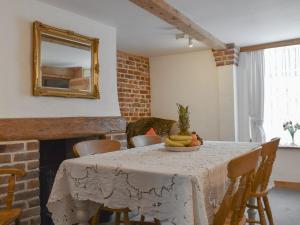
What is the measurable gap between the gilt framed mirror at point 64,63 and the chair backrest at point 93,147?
2.27 ft

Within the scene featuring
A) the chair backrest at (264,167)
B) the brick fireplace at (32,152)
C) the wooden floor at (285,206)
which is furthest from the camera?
the wooden floor at (285,206)

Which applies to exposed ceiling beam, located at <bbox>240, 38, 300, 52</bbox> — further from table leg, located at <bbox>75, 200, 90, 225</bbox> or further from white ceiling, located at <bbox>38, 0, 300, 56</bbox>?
table leg, located at <bbox>75, 200, 90, 225</bbox>

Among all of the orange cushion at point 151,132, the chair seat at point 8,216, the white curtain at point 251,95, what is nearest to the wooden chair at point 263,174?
the chair seat at point 8,216

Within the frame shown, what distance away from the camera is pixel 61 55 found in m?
2.93

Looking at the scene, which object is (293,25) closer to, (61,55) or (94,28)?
(94,28)

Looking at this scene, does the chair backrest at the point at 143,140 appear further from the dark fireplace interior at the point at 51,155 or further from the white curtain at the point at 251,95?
the white curtain at the point at 251,95

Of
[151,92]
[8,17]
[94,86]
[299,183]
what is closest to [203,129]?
[151,92]

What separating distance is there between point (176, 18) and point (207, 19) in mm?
558

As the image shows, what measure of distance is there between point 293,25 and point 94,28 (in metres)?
2.43

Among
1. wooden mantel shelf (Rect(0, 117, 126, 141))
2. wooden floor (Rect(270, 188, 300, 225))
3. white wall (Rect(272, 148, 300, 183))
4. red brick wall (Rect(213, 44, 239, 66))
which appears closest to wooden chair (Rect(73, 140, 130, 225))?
wooden mantel shelf (Rect(0, 117, 126, 141))

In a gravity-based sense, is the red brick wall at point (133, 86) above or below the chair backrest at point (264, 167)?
above

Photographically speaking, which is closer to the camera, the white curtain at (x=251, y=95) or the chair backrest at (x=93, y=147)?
the chair backrest at (x=93, y=147)

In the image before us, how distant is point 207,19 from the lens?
3.28 metres

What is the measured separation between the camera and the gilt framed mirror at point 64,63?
2.66 m
